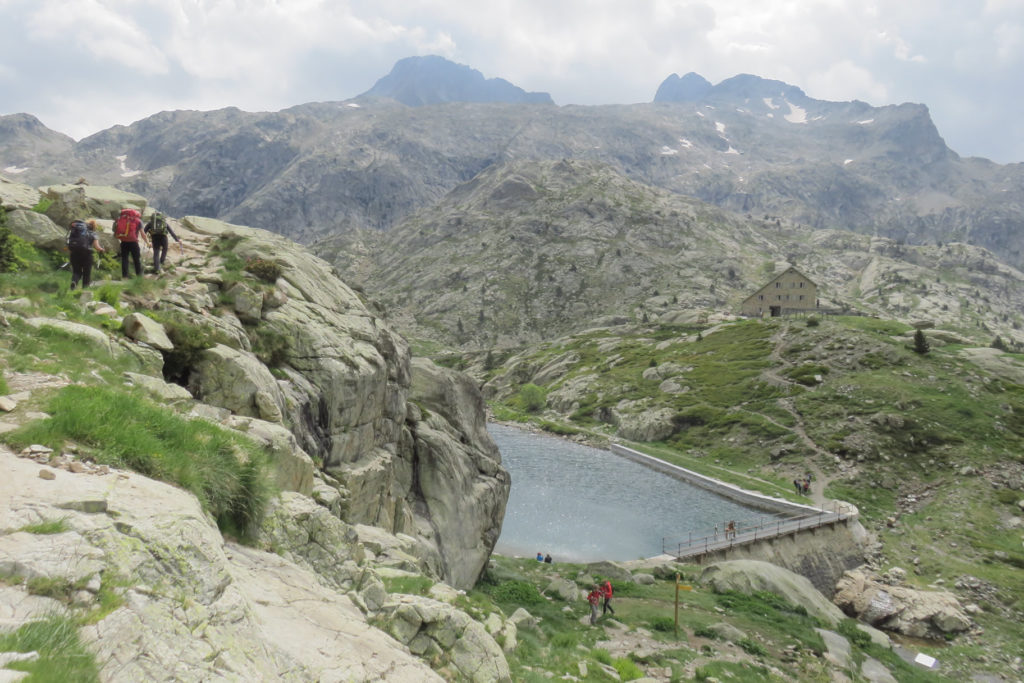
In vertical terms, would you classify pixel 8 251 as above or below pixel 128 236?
below

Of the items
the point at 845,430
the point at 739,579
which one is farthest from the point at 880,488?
the point at 739,579

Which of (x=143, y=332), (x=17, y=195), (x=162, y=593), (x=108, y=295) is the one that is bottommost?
(x=162, y=593)

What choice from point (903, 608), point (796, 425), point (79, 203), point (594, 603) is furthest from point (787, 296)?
point (79, 203)

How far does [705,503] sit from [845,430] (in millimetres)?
26398

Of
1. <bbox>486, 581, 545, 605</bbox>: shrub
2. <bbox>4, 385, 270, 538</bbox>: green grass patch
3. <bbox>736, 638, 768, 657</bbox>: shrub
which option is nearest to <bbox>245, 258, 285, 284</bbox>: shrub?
<bbox>4, 385, 270, 538</bbox>: green grass patch

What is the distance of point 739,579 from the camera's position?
3350cm

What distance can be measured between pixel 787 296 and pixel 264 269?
520 ft

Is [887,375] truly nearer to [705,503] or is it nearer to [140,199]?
[705,503]

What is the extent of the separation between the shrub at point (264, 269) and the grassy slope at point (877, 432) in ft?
147

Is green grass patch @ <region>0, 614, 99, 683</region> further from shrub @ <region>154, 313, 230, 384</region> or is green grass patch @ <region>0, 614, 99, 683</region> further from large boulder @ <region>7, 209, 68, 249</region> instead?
large boulder @ <region>7, 209, 68, 249</region>

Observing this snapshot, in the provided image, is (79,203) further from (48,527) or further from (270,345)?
(48,527)

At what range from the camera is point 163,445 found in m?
8.16

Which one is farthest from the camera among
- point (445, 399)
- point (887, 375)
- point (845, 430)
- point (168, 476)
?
point (887, 375)

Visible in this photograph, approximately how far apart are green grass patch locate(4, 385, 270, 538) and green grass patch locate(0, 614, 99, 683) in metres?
3.95
